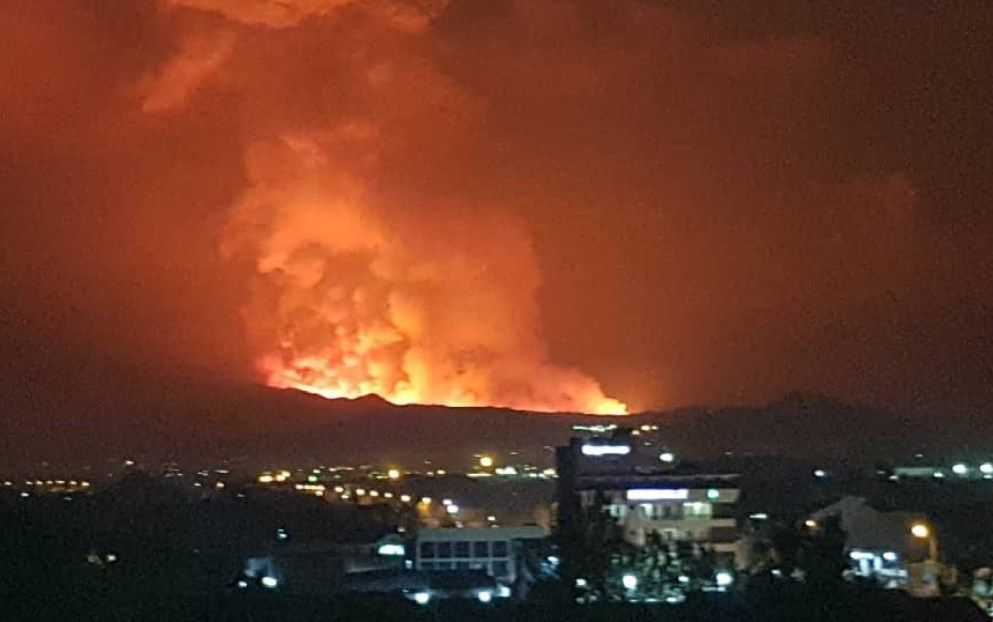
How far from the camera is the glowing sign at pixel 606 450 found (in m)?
29.2

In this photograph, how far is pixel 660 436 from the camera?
4812 cm

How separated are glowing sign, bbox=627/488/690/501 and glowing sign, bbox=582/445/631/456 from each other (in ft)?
18.3

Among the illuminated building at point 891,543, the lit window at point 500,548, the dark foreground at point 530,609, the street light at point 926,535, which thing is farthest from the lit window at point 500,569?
the dark foreground at point 530,609

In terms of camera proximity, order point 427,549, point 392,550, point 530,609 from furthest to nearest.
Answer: point 427,549
point 392,550
point 530,609

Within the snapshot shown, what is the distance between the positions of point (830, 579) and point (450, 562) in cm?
945

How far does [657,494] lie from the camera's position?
23.5 metres

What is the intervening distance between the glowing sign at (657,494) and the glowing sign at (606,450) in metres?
5.56

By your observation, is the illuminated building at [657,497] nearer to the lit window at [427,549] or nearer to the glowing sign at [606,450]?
the glowing sign at [606,450]

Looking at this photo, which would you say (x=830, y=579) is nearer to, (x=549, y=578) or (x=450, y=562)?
(x=549, y=578)

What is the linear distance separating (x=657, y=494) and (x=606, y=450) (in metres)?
5.96

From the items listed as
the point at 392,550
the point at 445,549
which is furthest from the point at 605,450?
the point at 392,550

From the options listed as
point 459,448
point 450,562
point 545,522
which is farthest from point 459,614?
point 459,448

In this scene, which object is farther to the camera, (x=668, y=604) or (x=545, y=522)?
(x=545, y=522)

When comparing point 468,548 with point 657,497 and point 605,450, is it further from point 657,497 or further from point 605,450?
point 605,450
